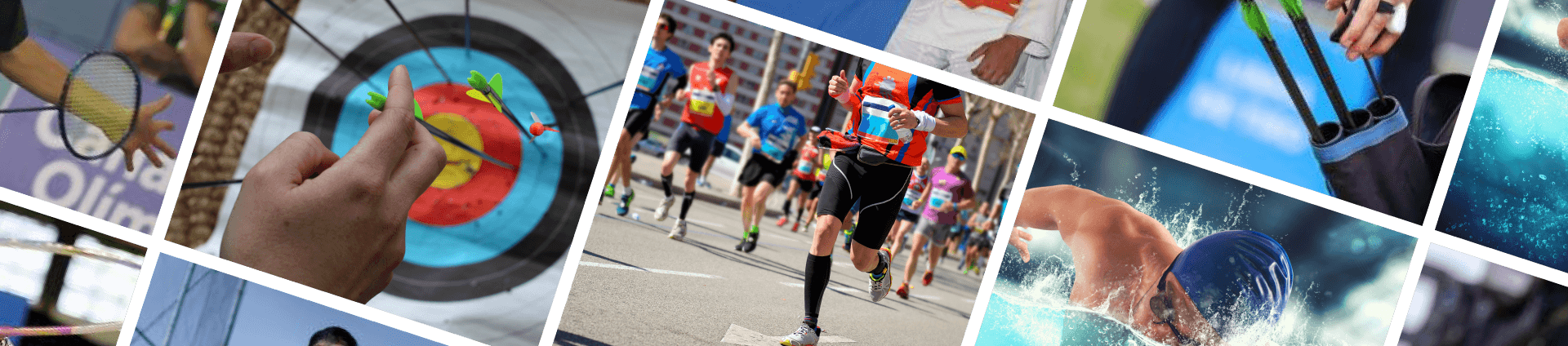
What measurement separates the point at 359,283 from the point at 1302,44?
3487 mm

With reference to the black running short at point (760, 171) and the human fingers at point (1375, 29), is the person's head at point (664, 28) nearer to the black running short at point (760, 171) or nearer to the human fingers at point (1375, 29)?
the black running short at point (760, 171)

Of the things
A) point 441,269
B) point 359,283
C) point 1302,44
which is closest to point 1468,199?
point 1302,44

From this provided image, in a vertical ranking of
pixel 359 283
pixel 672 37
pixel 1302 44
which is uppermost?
pixel 1302 44

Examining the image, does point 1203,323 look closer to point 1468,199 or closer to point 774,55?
point 1468,199

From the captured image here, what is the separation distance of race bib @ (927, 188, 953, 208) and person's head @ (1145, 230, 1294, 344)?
295 cm

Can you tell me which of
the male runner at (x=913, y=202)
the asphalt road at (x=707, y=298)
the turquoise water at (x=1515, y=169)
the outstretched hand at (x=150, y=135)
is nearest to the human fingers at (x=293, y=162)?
the outstretched hand at (x=150, y=135)

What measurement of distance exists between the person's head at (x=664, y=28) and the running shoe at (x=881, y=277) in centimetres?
157

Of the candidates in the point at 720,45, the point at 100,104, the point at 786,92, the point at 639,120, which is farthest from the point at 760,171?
the point at 100,104

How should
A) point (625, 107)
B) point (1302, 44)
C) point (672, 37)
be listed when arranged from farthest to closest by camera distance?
point (672, 37) < point (1302, 44) < point (625, 107)

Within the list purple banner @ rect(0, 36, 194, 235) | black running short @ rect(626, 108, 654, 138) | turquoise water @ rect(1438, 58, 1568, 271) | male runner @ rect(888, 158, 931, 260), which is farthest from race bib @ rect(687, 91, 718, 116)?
turquoise water @ rect(1438, 58, 1568, 271)

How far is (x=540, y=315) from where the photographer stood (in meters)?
2.88

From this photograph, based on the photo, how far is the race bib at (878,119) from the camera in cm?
309

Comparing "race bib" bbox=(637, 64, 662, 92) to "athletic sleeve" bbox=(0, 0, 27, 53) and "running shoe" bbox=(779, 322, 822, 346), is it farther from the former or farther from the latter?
"athletic sleeve" bbox=(0, 0, 27, 53)

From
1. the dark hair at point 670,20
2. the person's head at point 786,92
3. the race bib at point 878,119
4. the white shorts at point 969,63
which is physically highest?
the white shorts at point 969,63
